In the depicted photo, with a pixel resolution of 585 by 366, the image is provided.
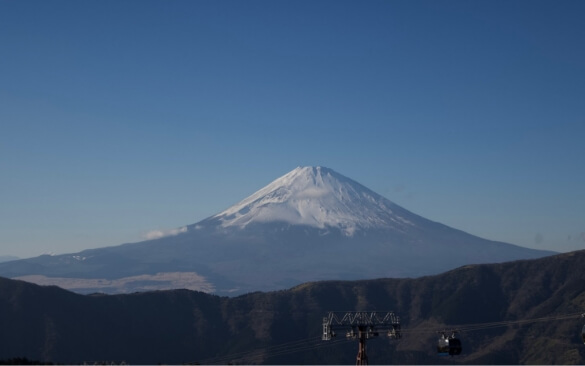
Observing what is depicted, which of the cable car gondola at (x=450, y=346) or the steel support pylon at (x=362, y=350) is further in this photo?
the steel support pylon at (x=362, y=350)

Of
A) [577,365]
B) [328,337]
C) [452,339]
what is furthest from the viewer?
[577,365]

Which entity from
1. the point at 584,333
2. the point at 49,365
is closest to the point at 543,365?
the point at 584,333

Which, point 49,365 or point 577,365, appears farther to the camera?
point 577,365

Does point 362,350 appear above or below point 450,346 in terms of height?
below

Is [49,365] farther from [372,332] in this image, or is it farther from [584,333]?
[584,333]

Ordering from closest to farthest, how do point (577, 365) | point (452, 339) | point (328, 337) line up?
point (452, 339) < point (328, 337) < point (577, 365)

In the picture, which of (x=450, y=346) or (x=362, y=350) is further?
(x=362, y=350)

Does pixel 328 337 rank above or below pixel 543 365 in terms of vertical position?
above

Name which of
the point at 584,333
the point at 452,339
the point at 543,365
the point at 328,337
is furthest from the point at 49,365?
the point at 543,365

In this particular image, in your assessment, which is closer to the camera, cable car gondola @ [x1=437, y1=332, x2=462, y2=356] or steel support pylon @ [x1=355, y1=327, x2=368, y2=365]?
cable car gondola @ [x1=437, y1=332, x2=462, y2=356]
